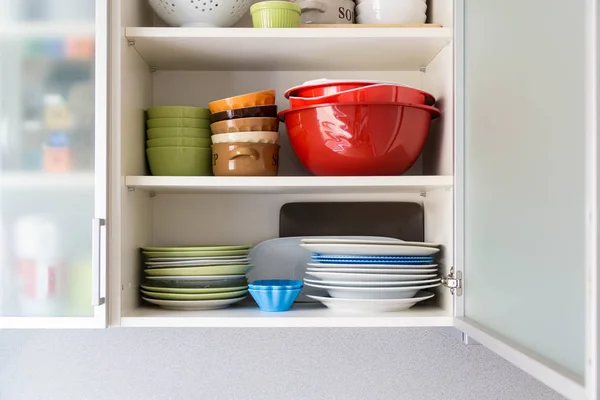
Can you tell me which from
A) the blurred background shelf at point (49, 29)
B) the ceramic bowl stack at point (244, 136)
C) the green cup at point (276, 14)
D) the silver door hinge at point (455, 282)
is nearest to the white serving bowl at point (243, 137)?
the ceramic bowl stack at point (244, 136)

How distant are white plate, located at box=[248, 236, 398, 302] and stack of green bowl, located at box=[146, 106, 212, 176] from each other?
0.78 feet

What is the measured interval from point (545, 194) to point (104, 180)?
2.51ft

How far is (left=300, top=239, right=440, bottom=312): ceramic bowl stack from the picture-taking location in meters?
1.36

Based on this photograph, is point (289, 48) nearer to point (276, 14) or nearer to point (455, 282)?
point (276, 14)

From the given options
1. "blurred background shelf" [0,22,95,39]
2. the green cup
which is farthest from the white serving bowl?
"blurred background shelf" [0,22,95,39]

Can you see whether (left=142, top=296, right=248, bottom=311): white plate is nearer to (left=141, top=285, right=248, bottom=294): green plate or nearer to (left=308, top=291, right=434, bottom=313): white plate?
(left=141, top=285, right=248, bottom=294): green plate

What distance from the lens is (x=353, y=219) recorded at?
5.24 feet

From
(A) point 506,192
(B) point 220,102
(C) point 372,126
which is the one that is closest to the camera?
(A) point 506,192

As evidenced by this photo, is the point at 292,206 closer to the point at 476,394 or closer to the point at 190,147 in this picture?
the point at 190,147

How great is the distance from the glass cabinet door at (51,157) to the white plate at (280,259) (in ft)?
1.33

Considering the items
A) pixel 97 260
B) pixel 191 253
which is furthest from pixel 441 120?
pixel 97 260

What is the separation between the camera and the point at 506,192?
1.05m

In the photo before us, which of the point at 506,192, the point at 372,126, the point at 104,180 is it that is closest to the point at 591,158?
the point at 506,192

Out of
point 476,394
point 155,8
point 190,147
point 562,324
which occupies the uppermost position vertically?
point 155,8
